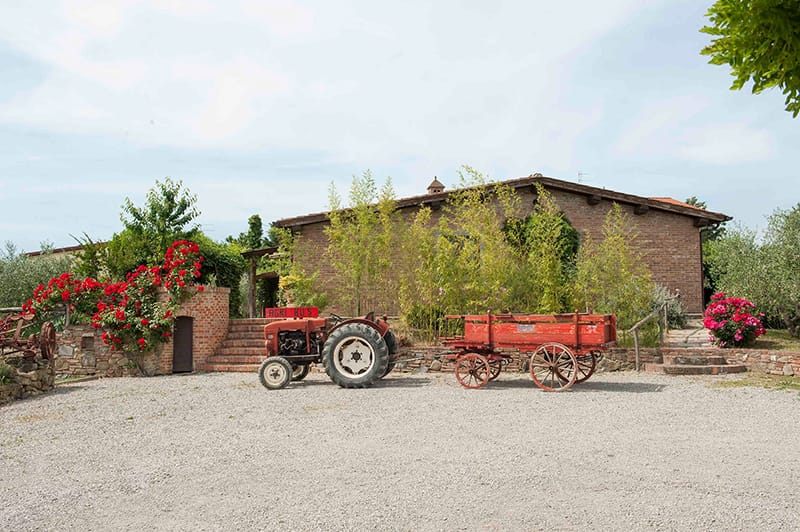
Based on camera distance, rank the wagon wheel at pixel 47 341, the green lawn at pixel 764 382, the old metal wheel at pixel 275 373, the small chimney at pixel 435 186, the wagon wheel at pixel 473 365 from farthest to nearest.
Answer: the small chimney at pixel 435 186 < the wagon wheel at pixel 47 341 < the old metal wheel at pixel 275 373 < the wagon wheel at pixel 473 365 < the green lawn at pixel 764 382

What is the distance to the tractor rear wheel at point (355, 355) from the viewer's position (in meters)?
9.98

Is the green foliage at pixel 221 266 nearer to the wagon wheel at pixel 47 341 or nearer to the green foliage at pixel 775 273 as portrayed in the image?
the wagon wheel at pixel 47 341

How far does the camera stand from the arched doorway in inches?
509

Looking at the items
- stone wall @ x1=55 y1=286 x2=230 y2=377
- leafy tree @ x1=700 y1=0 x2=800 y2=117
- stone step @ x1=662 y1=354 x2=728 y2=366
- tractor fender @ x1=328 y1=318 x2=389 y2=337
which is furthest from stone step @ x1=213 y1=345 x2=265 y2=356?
leafy tree @ x1=700 y1=0 x2=800 y2=117

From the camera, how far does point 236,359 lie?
1311cm

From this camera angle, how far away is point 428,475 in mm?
4938

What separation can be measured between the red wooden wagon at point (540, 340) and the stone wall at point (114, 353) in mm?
5670

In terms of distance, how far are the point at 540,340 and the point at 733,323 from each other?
4794 millimetres

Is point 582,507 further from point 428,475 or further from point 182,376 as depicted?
point 182,376

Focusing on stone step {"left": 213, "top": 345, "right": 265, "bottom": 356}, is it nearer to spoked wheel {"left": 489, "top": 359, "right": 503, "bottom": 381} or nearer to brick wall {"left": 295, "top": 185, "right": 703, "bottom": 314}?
brick wall {"left": 295, "top": 185, "right": 703, "bottom": 314}

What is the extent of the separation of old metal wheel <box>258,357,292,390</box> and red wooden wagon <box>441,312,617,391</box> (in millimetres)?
2652

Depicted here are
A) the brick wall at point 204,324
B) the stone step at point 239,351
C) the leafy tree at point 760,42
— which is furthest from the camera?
the stone step at point 239,351

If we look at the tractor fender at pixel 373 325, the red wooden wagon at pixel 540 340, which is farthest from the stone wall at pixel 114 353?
the red wooden wagon at pixel 540 340

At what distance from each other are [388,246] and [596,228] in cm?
703
